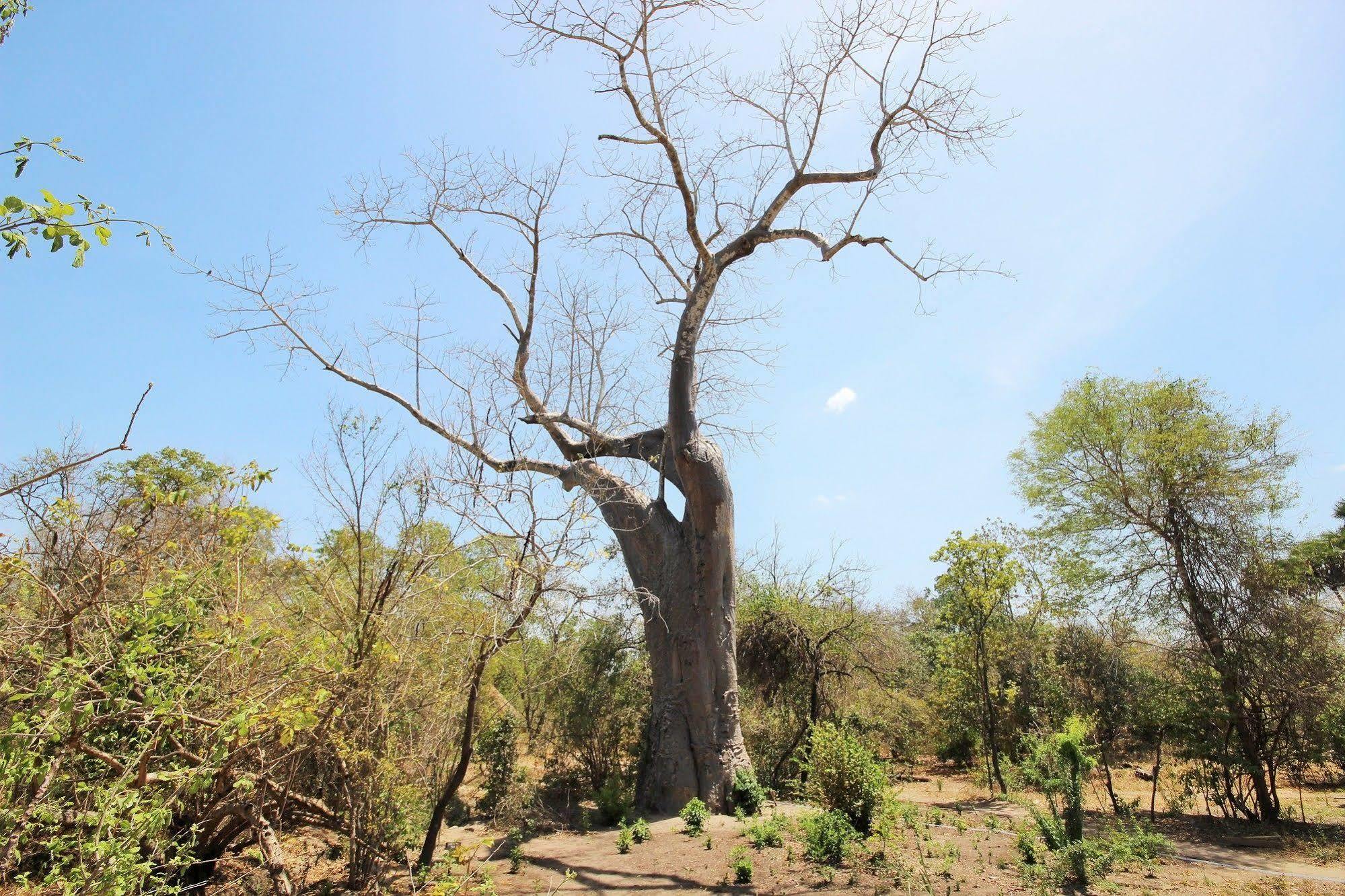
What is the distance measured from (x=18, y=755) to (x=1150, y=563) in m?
12.3

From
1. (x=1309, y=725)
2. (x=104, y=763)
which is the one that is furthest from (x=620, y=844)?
(x=1309, y=725)

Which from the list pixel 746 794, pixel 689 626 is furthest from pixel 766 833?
pixel 689 626

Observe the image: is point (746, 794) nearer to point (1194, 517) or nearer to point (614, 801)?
point (614, 801)

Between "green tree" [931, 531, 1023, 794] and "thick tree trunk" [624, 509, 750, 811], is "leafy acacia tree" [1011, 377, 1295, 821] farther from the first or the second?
"thick tree trunk" [624, 509, 750, 811]

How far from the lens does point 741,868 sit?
5664mm

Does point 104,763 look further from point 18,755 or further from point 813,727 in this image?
point 813,727

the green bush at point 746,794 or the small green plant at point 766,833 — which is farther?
the green bush at point 746,794

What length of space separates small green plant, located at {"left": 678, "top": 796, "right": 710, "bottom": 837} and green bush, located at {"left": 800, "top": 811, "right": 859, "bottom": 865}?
1.50 meters

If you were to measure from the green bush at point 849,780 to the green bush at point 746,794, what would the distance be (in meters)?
2.01

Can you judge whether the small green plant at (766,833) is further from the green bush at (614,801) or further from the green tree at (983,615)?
the green tree at (983,615)

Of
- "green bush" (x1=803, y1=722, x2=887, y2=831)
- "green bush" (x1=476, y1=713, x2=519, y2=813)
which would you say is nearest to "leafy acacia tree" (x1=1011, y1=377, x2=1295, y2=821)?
"green bush" (x1=803, y1=722, x2=887, y2=831)

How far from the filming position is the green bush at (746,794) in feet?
28.3

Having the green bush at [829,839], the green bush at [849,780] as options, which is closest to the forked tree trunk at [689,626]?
the green bush at [849,780]

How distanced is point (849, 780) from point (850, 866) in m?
0.94
